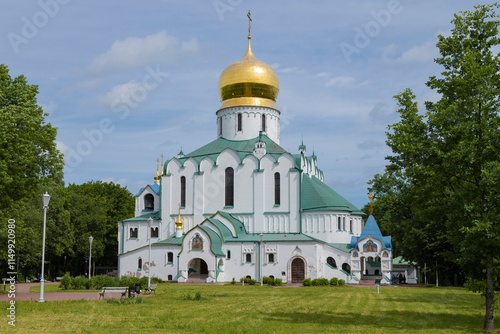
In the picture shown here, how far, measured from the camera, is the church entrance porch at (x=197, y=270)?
4886cm

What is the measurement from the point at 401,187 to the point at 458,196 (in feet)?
155

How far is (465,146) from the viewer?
1597 cm

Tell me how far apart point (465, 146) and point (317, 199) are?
117 ft

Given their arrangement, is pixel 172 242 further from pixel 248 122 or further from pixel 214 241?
pixel 248 122

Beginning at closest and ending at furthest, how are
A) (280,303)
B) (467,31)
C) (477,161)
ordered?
(477,161) → (467,31) → (280,303)

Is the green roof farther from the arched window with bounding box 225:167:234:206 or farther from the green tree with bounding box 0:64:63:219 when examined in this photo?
the green tree with bounding box 0:64:63:219

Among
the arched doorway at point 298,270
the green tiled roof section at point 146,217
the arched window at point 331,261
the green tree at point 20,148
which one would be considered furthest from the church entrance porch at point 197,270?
the green tree at point 20,148

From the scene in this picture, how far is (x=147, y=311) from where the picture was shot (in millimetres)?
18750

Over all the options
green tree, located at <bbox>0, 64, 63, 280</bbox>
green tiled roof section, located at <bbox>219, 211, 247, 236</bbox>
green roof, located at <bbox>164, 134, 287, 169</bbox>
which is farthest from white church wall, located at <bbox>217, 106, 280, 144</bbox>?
green tree, located at <bbox>0, 64, 63, 280</bbox>

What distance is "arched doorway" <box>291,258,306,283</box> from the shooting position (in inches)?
1901

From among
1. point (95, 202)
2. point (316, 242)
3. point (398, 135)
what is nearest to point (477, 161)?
point (398, 135)

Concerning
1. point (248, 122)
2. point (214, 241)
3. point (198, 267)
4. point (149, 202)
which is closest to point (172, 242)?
point (198, 267)

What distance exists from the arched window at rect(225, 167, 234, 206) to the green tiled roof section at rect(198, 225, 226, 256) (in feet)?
17.1

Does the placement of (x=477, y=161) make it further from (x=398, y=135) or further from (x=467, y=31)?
(x=467, y=31)
